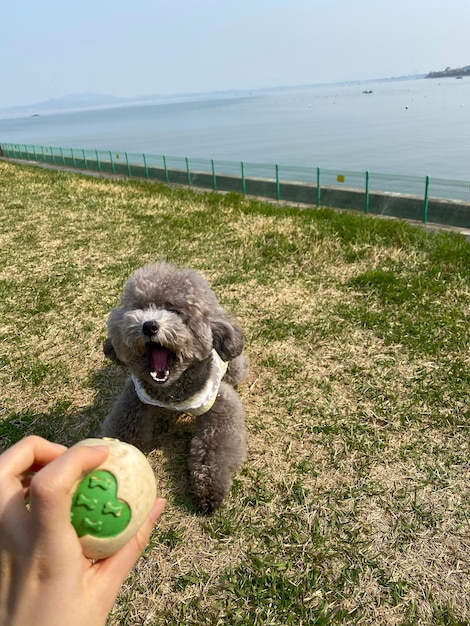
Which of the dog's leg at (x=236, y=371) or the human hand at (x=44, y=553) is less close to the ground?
the human hand at (x=44, y=553)

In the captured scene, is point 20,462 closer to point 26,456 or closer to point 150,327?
point 26,456

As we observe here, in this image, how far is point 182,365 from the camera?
101 inches

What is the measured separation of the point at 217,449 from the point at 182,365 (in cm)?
61

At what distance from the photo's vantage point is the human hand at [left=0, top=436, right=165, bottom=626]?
3.26 feet

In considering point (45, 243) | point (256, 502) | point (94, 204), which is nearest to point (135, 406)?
point (256, 502)

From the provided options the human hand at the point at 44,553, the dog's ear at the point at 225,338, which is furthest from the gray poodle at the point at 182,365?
the human hand at the point at 44,553

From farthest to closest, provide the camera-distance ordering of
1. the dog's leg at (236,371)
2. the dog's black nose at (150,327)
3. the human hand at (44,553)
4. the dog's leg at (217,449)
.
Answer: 1. the dog's leg at (236,371)
2. the dog's leg at (217,449)
3. the dog's black nose at (150,327)
4. the human hand at (44,553)

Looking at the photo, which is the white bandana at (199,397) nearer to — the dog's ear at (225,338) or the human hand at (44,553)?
the dog's ear at (225,338)

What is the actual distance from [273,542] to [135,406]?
1.24 m

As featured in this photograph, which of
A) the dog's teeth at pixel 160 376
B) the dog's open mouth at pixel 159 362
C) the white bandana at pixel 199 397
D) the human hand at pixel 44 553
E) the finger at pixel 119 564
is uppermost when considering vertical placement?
the human hand at pixel 44 553

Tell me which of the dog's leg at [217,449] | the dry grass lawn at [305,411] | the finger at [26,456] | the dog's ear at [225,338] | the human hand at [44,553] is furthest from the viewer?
the dog's ear at [225,338]

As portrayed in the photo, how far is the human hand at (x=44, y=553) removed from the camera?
0.99 meters

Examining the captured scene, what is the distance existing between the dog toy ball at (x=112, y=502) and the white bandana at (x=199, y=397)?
1.19 metres

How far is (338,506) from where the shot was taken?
98.3 inches
